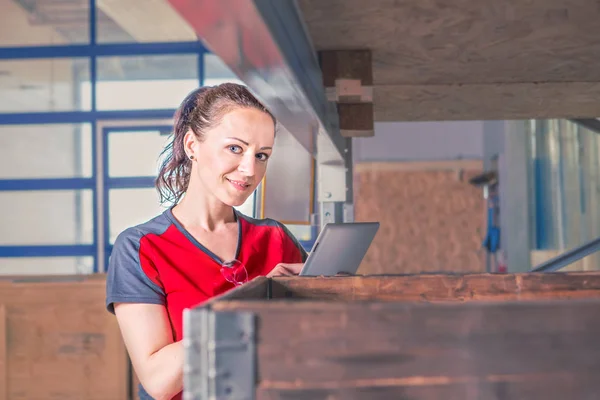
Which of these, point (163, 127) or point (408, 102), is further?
point (163, 127)

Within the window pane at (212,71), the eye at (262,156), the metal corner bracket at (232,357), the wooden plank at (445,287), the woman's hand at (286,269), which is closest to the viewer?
the metal corner bracket at (232,357)

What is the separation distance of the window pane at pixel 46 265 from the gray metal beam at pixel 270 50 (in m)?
4.01

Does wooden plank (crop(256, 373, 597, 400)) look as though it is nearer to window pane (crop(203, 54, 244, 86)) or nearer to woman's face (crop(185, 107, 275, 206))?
woman's face (crop(185, 107, 275, 206))

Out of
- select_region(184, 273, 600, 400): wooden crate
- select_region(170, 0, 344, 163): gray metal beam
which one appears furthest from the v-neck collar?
select_region(184, 273, 600, 400): wooden crate

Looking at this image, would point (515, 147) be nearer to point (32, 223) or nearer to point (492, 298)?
point (32, 223)

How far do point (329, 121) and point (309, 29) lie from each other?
39cm

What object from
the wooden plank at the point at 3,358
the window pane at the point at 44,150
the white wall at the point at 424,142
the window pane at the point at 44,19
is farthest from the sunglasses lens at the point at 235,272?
the white wall at the point at 424,142

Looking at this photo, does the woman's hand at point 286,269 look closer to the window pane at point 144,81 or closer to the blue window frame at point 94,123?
the blue window frame at point 94,123

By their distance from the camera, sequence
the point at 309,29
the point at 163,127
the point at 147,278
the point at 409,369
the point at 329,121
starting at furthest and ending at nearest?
the point at 163,127, the point at 329,121, the point at 147,278, the point at 309,29, the point at 409,369

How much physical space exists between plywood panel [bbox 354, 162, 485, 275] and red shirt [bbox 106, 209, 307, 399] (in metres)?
5.91

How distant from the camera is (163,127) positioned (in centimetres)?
484

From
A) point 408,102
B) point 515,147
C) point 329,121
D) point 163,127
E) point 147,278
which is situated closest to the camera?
point 147,278

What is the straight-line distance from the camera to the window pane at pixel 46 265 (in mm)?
5059

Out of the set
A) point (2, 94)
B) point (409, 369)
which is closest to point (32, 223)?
point (2, 94)
